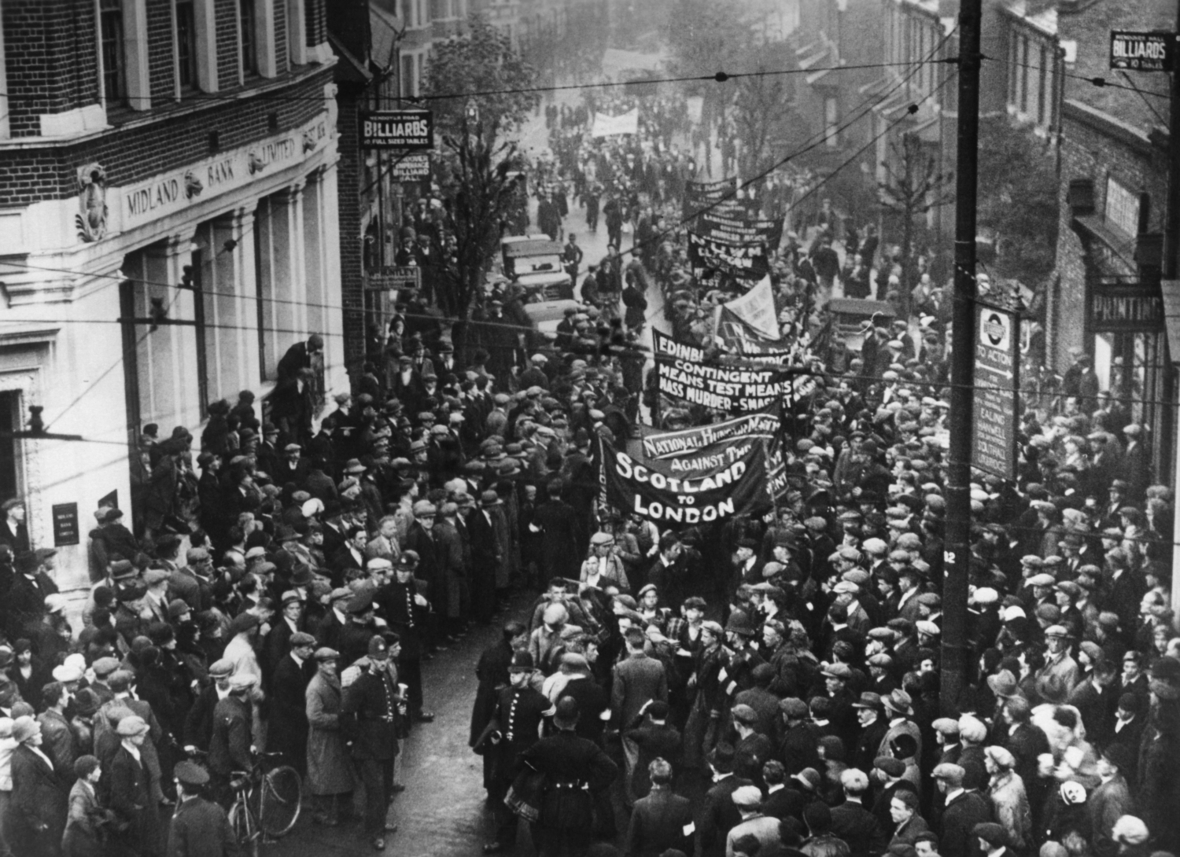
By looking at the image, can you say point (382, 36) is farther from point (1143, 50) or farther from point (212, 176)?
point (1143, 50)

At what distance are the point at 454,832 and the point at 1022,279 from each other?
23.5 meters

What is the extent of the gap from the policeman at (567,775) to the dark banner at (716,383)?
5.81 metres

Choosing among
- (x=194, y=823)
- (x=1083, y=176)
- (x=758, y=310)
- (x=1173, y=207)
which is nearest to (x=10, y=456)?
(x=758, y=310)

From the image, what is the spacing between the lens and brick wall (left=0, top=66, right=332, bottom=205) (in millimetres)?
22016

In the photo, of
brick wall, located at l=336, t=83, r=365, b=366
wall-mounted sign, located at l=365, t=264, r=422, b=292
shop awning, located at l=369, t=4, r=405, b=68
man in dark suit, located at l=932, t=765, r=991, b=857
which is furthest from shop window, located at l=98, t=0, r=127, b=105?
→ shop awning, located at l=369, t=4, r=405, b=68

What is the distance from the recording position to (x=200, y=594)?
18125 millimetres

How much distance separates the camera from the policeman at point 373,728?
16.2m

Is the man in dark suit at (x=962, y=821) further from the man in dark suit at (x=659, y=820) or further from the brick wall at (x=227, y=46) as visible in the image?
the brick wall at (x=227, y=46)

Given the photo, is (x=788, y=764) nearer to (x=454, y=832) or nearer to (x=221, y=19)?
(x=454, y=832)

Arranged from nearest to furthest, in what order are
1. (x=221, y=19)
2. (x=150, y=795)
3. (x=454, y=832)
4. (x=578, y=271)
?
1. (x=150, y=795)
2. (x=454, y=832)
3. (x=221, y=19)
4. (x=578, y=271)

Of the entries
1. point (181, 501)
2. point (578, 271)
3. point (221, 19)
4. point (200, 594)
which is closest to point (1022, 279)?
point (578, 271)

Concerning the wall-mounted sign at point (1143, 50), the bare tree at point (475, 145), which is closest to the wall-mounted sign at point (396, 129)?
the bare tree at point (475, 145)

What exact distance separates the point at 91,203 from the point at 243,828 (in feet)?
29.5

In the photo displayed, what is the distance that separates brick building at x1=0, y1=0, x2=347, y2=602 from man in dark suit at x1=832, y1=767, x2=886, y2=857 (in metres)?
9.70
